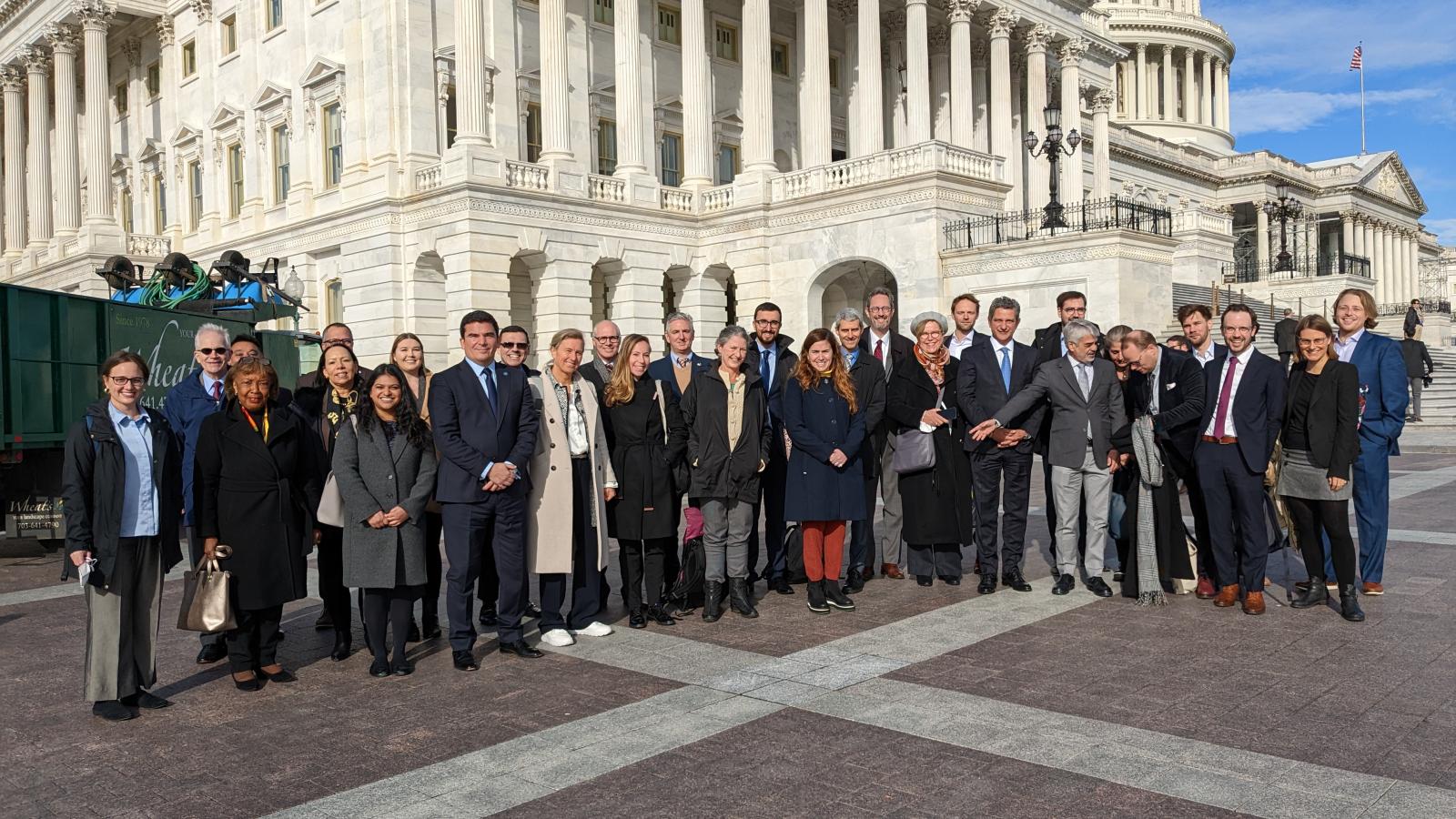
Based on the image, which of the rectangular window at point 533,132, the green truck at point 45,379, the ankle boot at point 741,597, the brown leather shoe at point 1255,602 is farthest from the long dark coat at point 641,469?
the rectangular window at point 533,132

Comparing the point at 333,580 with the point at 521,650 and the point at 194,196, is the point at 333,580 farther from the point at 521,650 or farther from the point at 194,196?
the point at 194,196

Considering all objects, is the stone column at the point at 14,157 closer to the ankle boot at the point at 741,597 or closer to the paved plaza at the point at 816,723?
the paved plaza at the point at 816,723

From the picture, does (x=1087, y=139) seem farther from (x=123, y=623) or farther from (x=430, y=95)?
(x=123, y=623)

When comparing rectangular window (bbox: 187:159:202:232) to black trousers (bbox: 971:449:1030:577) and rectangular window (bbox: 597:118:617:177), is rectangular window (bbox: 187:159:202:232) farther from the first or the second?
black trousers (bbox: 971:449:1030:577)

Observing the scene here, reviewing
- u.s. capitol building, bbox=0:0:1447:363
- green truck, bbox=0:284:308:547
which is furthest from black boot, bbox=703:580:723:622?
u.s. capitol building, bbox=0:0:1447:363

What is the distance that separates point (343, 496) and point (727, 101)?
108ft

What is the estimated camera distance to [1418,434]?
24.7 metres

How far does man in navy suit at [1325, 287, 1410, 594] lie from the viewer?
8.78 m

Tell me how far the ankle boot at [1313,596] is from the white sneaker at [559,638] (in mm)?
5362

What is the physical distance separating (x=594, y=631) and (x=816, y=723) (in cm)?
270

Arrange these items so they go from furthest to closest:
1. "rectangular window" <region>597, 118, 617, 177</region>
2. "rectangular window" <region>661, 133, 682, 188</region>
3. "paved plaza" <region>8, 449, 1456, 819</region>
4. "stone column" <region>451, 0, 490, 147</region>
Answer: "rectangular window" <region>661, 133, 682, 188</region> → "rectangular window" <region>597, 118, 617, 177</region> → "stone column" <region>451, 0, 490, 147</region> → "paved plaza" <region>8, 449, 1456, 819</region>

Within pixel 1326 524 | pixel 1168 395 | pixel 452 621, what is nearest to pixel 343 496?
pixel 452 621

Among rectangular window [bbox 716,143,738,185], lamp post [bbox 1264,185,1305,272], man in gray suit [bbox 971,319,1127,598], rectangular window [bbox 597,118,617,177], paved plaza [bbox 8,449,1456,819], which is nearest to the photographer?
paved plaza [bbox 8,449,1456,819]

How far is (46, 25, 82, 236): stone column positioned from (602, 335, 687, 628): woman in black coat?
42.1 meters
